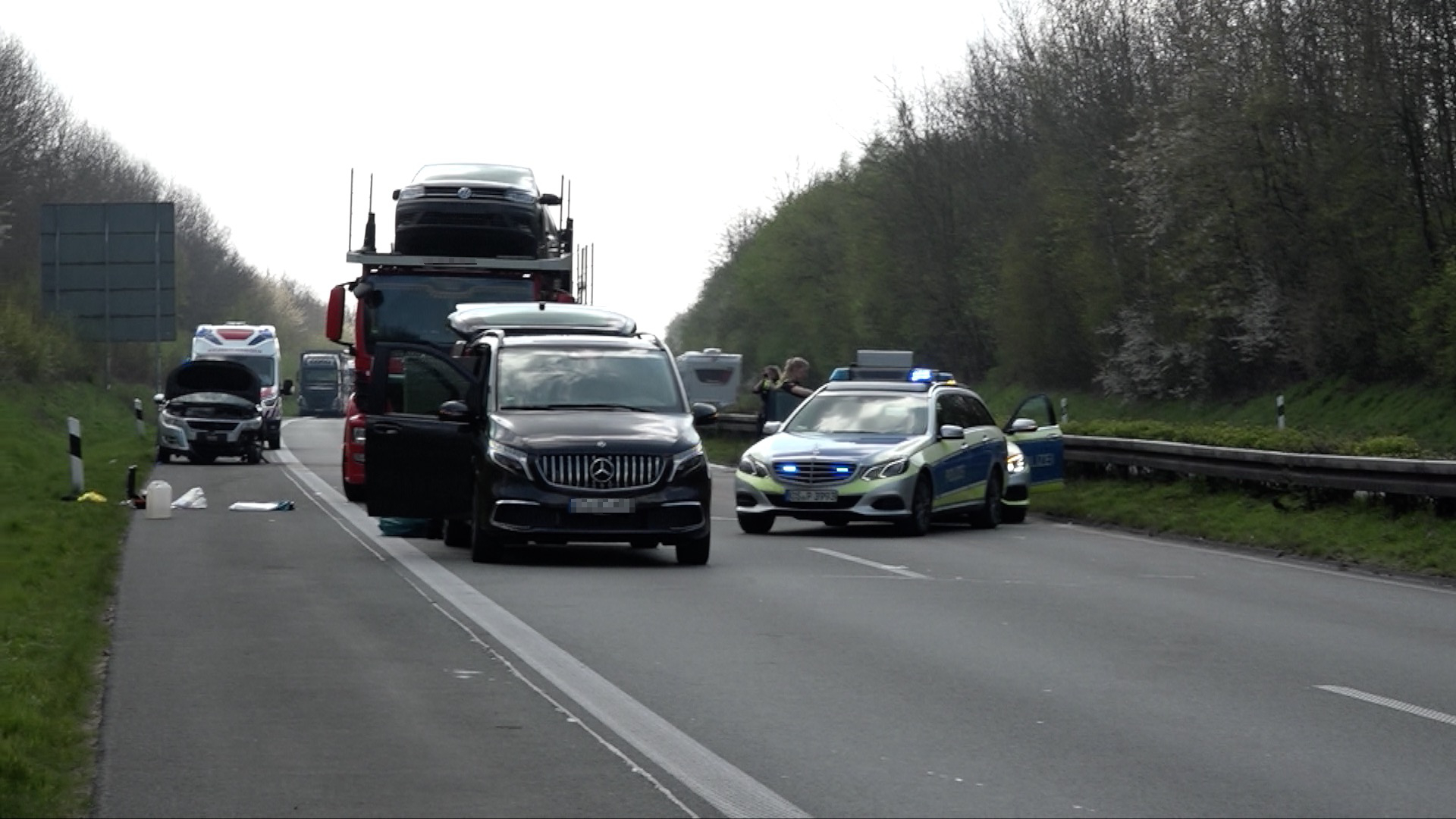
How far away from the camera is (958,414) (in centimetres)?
2322

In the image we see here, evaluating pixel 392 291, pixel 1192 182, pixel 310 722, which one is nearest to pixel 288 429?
pixel 1192 182

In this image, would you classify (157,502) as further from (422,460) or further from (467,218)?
(422,460)

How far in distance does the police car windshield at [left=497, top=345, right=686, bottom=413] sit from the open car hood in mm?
24069

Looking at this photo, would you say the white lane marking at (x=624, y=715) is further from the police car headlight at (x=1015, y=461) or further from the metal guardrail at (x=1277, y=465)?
the police car headlight at (x=1015, y=461)

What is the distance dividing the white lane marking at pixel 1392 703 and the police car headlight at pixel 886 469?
424 inches

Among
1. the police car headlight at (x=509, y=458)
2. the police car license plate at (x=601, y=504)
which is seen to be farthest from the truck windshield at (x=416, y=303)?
the police car license plate at (x=601, y=504)

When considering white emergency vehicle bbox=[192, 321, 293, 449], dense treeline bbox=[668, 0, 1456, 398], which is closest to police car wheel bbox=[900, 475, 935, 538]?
dense treeline bbox=[668, 0, 1456, 398]

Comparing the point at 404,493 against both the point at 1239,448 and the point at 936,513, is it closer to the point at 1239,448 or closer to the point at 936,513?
the point at 936,513

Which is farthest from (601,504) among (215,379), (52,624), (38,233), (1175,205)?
(38,233)

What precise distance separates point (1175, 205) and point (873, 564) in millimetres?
34757

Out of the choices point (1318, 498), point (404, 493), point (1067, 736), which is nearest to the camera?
point (1067, 736)

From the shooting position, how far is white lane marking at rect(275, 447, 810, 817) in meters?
7.27

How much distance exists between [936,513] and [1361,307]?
2712 centimetres

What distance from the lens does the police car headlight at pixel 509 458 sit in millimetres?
16828
